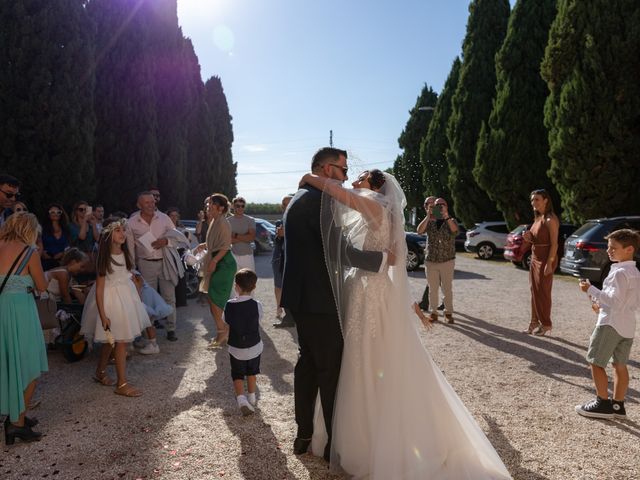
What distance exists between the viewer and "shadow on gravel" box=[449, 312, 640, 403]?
5.59m

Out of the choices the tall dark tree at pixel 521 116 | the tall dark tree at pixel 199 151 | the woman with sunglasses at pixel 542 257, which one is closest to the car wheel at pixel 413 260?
the tall dark tree at pixel 521 116

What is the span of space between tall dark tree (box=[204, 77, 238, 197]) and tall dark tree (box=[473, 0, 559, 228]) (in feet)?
73.4

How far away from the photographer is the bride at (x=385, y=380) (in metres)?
3.11

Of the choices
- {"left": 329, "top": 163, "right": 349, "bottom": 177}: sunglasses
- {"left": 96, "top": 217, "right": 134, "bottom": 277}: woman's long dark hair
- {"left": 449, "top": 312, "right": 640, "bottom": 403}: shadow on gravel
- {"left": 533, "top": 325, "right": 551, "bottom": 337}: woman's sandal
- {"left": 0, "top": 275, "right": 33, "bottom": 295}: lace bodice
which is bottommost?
{"left": 449, "top": 312, "right": 640, "bottom": 403}: shadow on gravel

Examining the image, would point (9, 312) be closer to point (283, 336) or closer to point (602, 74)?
point (283, 336)

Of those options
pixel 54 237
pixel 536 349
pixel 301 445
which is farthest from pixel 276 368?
pixel 54 237

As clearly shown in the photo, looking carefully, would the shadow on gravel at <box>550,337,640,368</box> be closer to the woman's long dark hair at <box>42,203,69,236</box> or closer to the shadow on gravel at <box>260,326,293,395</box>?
the shadow on gravel at <box>260,326,293,395</box>

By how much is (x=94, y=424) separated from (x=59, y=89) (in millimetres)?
11608

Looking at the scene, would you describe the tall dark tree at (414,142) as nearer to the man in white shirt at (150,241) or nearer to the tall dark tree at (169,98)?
the tall dark tree at (169,98)

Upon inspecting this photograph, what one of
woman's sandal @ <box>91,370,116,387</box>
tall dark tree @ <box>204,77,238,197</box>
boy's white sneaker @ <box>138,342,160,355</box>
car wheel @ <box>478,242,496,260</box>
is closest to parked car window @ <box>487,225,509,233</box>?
car wheel @ <box>478,242,496,260</box>

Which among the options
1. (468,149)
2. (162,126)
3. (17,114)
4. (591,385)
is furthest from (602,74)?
(162,126)

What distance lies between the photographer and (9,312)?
3873 mm

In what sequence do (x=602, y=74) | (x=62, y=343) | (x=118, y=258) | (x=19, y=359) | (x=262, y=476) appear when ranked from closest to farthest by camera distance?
(x=262, y=476) → (x=19, y=359) → (x=118, y=258) → (x=62, y=343) → (x=602, y=74)

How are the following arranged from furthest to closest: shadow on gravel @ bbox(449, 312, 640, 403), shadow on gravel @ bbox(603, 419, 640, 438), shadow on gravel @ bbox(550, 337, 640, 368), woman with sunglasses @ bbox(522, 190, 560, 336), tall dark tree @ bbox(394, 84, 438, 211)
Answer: tall dark tree @ bbox(394, 84, 438, 211) < woman with sunglasses @ bbox(522, 190, 560, 336) < shadow on gravel @ bbox(550, 337, 640, 368) < shadow on gravel @ bbox(449, 312, 640, 403) < shadow on gravel @ bbox(603, 419, 640, 438)
